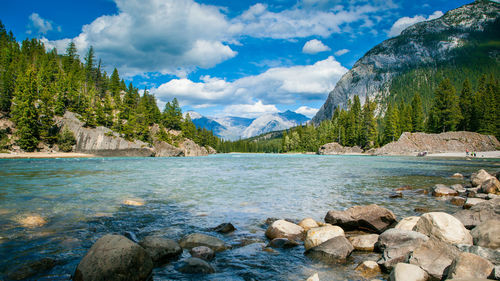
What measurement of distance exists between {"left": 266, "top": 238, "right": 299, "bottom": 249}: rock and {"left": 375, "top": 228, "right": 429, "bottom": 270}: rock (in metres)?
2.30

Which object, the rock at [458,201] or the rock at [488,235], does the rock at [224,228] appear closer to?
the rock at [488,235]

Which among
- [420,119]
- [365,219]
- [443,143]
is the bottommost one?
[365,219]

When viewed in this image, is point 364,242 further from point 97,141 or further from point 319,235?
point 97,141

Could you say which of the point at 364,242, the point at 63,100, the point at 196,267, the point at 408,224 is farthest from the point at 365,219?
the point at 63,100

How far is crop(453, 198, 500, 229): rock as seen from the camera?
8.12m

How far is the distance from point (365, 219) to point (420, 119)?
353 feet

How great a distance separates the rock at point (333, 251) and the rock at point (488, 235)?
3016 millimetres

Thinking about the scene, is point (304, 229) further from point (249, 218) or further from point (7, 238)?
point (7, 238)

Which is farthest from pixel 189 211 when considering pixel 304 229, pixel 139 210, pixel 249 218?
pixel 304 229

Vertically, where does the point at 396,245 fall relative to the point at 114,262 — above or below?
below

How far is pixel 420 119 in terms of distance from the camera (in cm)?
9656

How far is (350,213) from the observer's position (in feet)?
29.9

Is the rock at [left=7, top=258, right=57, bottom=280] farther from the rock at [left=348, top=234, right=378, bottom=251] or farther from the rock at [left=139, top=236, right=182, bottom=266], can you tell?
the rock at [left=348, top=234, right=378, bottom=251]

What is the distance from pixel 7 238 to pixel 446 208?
16.7m
